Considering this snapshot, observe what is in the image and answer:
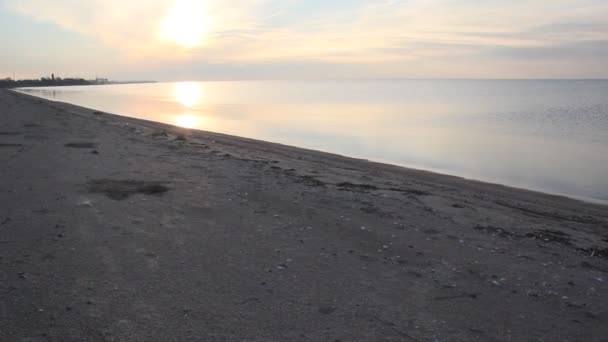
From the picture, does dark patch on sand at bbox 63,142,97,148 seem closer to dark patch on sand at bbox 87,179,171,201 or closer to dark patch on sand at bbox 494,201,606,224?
dark patch on sand at bbox 87,179,171,201

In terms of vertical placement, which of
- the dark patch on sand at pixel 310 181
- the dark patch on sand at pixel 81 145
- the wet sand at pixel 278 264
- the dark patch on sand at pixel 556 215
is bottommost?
the wet sand at pixel 278 264

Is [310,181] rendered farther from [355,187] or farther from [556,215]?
[556,215]

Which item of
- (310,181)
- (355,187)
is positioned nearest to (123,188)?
(310,181)

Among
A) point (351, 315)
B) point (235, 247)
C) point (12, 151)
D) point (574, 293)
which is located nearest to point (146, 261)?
point (235, 247)

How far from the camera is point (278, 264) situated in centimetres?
666

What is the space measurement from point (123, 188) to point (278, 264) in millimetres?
5755

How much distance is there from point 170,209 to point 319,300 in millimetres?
4805

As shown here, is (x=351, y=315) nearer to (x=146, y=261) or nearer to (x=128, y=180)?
(x=146, y=261)

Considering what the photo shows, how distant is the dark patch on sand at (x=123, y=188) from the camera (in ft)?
33.8

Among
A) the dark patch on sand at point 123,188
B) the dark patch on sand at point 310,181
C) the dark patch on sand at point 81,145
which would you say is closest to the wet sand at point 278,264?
the dark patch on sand at point 123,188

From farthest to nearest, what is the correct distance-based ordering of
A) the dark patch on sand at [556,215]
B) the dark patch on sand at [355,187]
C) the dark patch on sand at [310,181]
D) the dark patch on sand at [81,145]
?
1. the dark patch on sand at [81,145]
2. the dark patch on sand at [310,181]
3. the dark patch on sand at [355,187]
4. the dark patch on sand at [556,215]

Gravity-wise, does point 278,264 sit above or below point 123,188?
below

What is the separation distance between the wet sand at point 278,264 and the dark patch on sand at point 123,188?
0.07 meters

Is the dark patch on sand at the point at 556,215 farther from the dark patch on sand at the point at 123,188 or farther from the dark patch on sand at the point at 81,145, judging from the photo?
the dark patch on sand at the point at 81,145
